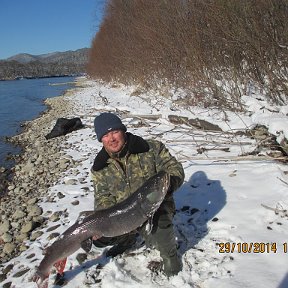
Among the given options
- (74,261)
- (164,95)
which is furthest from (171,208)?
(164,95)

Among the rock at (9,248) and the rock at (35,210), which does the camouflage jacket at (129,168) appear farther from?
the rock at (35,210)

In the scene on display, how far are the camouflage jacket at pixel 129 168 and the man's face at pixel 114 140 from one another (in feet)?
0.34

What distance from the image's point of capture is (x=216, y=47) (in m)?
8.70

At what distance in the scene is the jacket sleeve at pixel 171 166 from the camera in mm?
3248

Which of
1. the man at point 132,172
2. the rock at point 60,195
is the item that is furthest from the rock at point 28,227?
the man at point 132,172

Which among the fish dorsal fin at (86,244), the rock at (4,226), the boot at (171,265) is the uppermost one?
the fish dorsal fin at (86,244)

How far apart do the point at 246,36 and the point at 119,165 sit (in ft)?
14.6

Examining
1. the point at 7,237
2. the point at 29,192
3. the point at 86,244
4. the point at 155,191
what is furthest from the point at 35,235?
the point at 155,191

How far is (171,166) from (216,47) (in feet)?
19.9

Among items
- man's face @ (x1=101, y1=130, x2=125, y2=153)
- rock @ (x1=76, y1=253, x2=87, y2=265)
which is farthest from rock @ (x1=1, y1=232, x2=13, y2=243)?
man's face @ (x1=101, y1=130, x2=125, y2=153)

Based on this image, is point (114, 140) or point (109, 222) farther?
point (114, 140)

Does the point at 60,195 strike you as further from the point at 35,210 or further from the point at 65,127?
the point at 65,127
